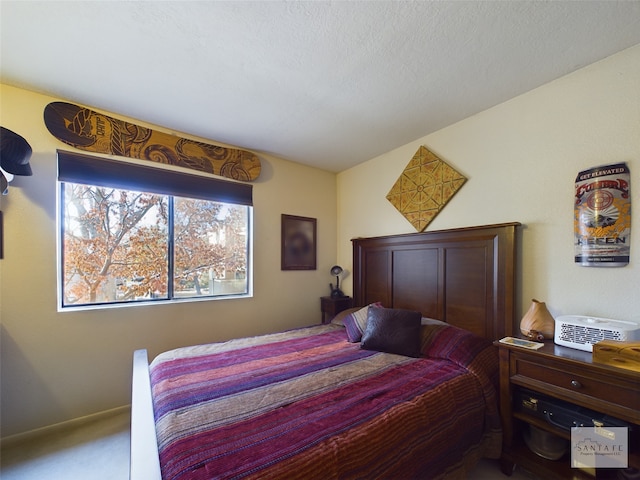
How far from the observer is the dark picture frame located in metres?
3.31

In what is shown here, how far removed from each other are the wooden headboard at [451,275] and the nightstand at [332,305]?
0.25 m

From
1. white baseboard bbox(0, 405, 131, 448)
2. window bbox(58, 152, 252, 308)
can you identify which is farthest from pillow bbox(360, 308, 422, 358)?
white baseboard bbox(0, 405, 131, 448)

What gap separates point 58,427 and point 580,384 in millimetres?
3558

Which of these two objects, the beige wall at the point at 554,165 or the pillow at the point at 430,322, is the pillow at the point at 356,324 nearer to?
the pillow at the point at 430,322

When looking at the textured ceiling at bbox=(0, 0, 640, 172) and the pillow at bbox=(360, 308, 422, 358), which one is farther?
the pillow at bbox=(360, 308, 422, 358)

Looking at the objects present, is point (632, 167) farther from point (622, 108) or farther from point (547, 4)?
point (547, 4)

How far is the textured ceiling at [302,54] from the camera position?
1.35 metres

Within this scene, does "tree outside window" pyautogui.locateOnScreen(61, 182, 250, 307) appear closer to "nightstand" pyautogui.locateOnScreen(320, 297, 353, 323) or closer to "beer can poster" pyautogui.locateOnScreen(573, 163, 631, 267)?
"nightstand" pyautogui.locateOnScreen(320, 297, 353, 323)

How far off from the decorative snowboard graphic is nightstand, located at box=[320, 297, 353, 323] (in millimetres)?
1807

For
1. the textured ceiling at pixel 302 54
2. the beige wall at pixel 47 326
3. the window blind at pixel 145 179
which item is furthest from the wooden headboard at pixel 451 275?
the beige wall at pixel 47 326

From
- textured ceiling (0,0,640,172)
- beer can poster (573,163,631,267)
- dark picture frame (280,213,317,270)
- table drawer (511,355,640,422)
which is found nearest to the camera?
table drawer (511,355,640,422)

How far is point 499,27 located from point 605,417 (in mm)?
2148

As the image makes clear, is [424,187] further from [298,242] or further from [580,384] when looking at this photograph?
[580,384]

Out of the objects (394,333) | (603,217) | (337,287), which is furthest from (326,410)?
(337,287)
